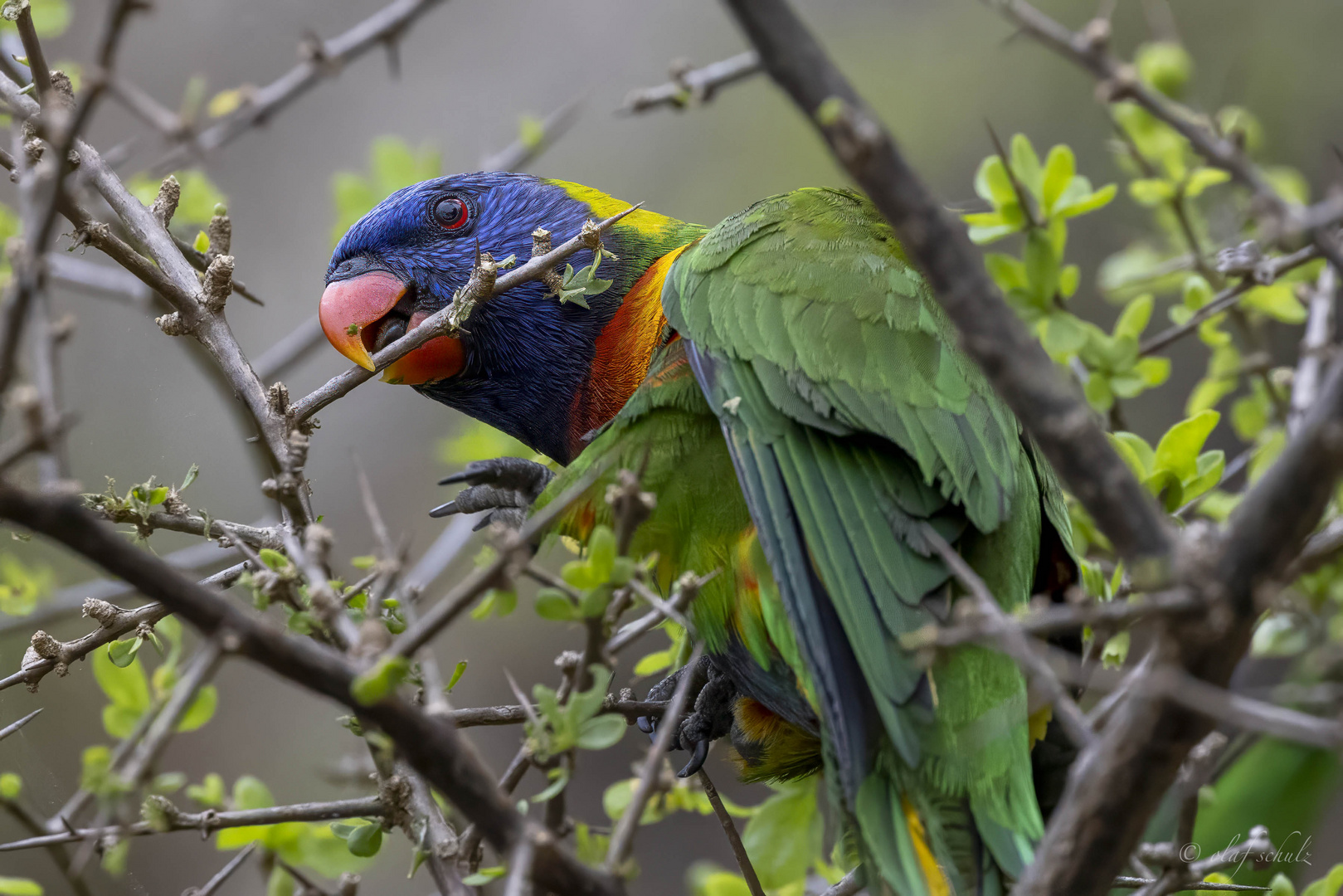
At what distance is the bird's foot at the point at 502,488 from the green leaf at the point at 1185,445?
41.9 inches

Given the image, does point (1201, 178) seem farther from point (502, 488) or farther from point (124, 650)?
point (124, 650)

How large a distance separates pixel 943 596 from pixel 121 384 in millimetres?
2355

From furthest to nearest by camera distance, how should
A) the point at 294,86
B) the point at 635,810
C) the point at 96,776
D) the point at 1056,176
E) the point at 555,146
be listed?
the point at 555,146 → the point at 1056,176 → the point at 294,86 → the point at 635,810 → the point at 96,776

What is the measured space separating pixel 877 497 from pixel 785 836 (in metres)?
0.70

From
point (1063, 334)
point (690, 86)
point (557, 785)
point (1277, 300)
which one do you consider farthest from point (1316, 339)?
point (557, 785)

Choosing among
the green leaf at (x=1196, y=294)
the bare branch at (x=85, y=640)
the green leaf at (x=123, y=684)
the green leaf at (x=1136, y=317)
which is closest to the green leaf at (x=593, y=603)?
the bare branch at (x=85, y=640)

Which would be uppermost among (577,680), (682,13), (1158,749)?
(682,13)

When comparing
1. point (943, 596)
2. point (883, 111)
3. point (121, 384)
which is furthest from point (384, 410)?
point (943, 596)

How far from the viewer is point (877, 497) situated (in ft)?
5.03

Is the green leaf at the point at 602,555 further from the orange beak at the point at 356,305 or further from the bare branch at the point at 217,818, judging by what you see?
the orange beak at the point at 356,305

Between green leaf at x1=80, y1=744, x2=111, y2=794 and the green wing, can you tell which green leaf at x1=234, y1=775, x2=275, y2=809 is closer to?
green leaf at x1=80, y1=744, x2=111, y2=794

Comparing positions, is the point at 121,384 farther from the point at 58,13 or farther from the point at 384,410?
the point at 384,410

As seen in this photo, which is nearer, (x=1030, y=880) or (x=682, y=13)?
(x=1030, y=880)

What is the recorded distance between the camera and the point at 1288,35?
15.0ft
